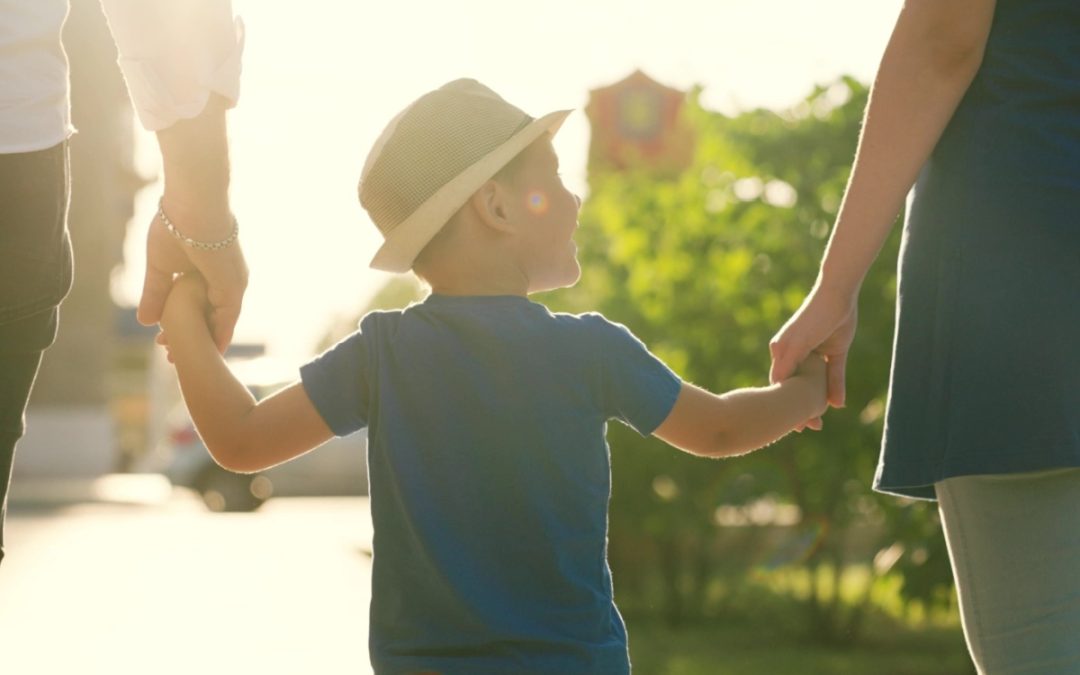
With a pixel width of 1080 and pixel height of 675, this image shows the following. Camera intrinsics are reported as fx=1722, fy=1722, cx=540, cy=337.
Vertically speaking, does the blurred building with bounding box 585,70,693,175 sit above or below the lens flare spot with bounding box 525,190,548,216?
below

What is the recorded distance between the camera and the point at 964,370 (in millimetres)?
2531

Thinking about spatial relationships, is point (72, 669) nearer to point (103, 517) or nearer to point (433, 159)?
point (433, 159)

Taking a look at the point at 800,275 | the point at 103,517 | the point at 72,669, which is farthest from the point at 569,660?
the point at 103,517

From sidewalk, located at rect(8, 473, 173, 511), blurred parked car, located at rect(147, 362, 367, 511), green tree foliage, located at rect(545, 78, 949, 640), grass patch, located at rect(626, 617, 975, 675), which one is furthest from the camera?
sidewalk, located at rect(8, 473, 173, 511)

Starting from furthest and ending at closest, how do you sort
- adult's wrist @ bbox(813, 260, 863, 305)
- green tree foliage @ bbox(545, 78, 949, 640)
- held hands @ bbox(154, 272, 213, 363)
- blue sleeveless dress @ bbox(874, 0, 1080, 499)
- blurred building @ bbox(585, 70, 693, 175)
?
blurred building @ bbox(585, 70, 693, 175), green tree foliage @ bbox(545, 78, 949, 640), held hands @ bbox(154, 272, 213, 363), adult's wrist @ bbox(813, 260, 863, 305), blue sleeveless dress @ bbox(874, 0, 1080, 499)

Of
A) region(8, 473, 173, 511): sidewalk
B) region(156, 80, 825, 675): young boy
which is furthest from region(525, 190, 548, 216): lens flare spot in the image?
region(8, 473, 173, 511): sidewalk

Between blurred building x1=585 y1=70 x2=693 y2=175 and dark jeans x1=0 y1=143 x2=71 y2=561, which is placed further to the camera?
blurred building x1=585 y1=70 x2=693 y2=175

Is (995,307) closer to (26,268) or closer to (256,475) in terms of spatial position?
(26,268)

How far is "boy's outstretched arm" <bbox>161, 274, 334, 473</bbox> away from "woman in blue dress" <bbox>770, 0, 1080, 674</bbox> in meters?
0.92

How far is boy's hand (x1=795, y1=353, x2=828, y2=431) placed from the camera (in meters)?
2.91

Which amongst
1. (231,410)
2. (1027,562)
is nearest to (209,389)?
(231,410)

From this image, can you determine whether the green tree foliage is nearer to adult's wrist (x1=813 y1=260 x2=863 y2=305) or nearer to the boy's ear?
adult's wrist (x1=813 y1=260 x2=863 y2=305)

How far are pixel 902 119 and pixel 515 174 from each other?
61 cm

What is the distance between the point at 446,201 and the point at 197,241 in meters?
0.50
